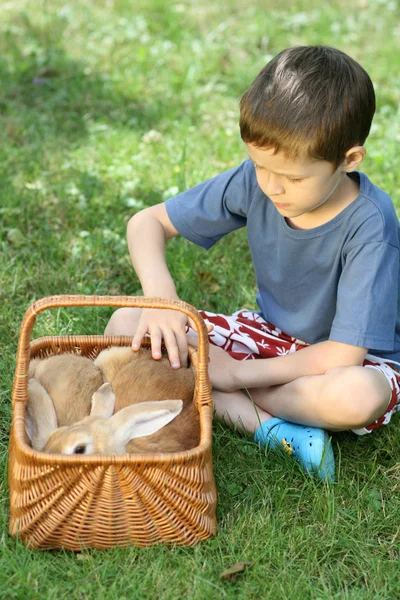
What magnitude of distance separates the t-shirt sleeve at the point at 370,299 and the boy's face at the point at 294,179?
216 millimetres

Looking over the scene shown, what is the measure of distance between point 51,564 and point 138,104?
3.05 m

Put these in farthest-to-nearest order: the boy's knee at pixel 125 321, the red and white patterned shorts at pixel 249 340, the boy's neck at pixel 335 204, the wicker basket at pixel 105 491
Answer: the red and white patterned shorts at pixel 249 340
the boy's knee at pixel 125 321
the boy's neck at pixel 335 204
the wicker basket at pixel 105 491

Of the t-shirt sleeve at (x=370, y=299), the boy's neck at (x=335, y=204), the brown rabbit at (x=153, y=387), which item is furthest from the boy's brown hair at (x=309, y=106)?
the brown rabbit at (x=153, y=387)

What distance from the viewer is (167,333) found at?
6.93 feet

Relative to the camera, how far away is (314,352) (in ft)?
7.36

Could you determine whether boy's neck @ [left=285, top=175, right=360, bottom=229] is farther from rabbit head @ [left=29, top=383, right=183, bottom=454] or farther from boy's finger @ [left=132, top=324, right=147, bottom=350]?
rabbit head @ [left=29, top=383, right=183, bottom=454]

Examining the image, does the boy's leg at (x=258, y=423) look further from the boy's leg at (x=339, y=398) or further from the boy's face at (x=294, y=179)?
the boy's face at (x=294, y=179)

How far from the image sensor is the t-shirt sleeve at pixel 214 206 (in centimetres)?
239

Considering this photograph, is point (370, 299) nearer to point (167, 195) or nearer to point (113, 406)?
point (113, 406)

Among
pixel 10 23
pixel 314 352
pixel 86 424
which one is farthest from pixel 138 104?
pixel 86 424

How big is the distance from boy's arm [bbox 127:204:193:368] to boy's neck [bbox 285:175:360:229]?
466 mm

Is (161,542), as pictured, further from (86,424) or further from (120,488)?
(86,424)

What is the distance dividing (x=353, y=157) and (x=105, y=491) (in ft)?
3.62

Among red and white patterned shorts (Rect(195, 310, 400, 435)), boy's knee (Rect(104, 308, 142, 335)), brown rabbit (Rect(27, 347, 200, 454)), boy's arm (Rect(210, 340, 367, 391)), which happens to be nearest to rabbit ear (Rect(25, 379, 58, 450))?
brown rabbit (Rect(27, 347, 200, 454))
